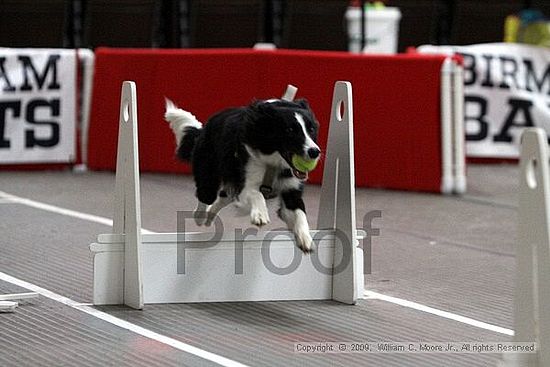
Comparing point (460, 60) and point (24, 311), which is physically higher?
point (460, 60)

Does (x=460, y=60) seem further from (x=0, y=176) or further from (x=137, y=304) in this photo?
(x=137, y=304)

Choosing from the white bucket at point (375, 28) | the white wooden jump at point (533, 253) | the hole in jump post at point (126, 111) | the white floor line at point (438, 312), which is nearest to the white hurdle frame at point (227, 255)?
Result: the hole in jump post at point (126, 111)

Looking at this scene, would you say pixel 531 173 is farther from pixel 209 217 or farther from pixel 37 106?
pixel 37 106

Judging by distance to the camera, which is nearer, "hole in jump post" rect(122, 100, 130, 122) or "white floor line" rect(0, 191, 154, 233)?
"hole in jump post" rect(122, 100, 130, 122)

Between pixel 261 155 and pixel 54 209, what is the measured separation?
351cm

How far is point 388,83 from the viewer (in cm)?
966

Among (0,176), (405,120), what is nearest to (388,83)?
(405,120)

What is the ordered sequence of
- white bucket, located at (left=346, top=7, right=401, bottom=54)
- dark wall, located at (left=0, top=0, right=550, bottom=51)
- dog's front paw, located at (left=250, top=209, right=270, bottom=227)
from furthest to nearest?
dark wall, located at (left=0, top=0, right=550, bottom=51) < white bucket, located at (left=346, top=7, right=401, bottom=54) < dog's front paw, located at (left=250, top=209, right=270, bottom=227)

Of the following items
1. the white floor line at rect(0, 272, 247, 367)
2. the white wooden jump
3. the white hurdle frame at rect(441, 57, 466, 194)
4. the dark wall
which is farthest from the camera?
the dark wall

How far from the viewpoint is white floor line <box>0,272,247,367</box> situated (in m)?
4.66

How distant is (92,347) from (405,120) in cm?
526

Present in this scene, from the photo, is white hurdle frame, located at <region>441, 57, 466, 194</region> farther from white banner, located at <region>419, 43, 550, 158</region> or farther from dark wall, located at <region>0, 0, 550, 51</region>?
dark wall, located at <region>0, 0, 550, 51</region>

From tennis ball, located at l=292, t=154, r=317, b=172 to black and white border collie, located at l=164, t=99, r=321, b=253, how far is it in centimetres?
2

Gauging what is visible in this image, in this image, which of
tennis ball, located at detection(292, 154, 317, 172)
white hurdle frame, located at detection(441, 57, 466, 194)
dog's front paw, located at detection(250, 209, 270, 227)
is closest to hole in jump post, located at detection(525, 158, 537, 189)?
tennis ball, located at detection(292, 154, 317, 172)
